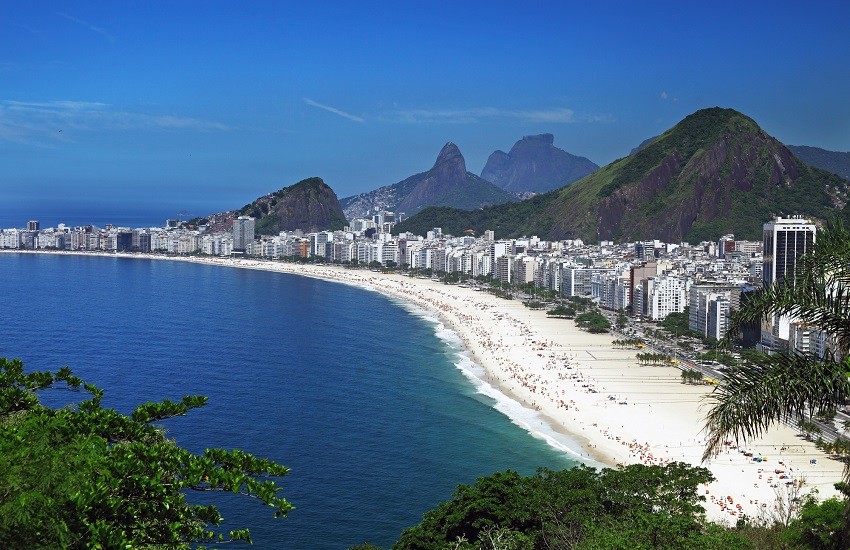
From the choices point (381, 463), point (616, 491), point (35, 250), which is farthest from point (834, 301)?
point (35, 250)

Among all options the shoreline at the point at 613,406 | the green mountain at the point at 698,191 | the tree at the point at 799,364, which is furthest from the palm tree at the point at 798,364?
the green mountain at the point at 698,191

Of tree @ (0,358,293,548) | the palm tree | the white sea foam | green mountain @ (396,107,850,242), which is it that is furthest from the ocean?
green mountain @ (396,107,850,242)

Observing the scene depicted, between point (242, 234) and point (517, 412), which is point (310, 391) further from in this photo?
point (242, 234)

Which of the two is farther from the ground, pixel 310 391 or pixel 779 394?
pixel 779 394

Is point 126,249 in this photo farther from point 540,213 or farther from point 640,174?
point 640,174

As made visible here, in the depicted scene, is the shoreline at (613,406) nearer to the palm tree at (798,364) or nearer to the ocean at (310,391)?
the ocean at (310,391)

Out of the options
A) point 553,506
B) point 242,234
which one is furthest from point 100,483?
point 242,234
